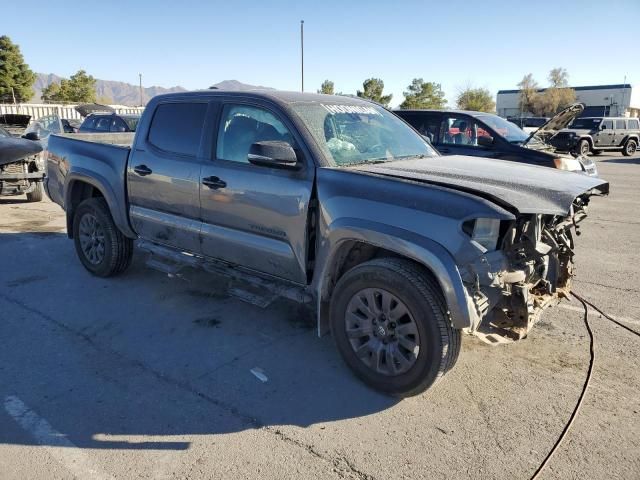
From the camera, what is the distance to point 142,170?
4.90 m

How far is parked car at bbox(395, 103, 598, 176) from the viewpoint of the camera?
883 centimetres

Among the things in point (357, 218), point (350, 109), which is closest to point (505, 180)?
point (357, 218)

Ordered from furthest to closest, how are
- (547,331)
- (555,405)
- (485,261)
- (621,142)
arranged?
(621,142), (547,331), (555,405), (485,261)

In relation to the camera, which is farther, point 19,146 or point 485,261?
point 19,146

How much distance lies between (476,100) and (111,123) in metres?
57.4

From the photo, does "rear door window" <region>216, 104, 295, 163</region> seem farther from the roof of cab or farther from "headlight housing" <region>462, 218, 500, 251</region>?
"headlight housing" <region>462, 218, 500, 251</region>

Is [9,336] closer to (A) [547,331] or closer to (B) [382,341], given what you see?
(B) [382,341]

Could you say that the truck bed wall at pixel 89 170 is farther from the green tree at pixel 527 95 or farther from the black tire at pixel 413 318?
the green tree at pixel 527 95

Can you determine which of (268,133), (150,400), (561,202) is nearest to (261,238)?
(268,133)

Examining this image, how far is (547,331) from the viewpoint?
14.2ft

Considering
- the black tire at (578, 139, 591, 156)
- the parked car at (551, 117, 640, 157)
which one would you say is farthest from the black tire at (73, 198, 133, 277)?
the black tire at (578, 139, 591, 156)

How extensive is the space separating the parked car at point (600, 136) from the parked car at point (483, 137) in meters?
15.4

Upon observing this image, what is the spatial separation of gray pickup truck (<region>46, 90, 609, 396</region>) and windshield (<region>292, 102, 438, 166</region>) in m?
0.01

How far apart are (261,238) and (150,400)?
1.38 m
